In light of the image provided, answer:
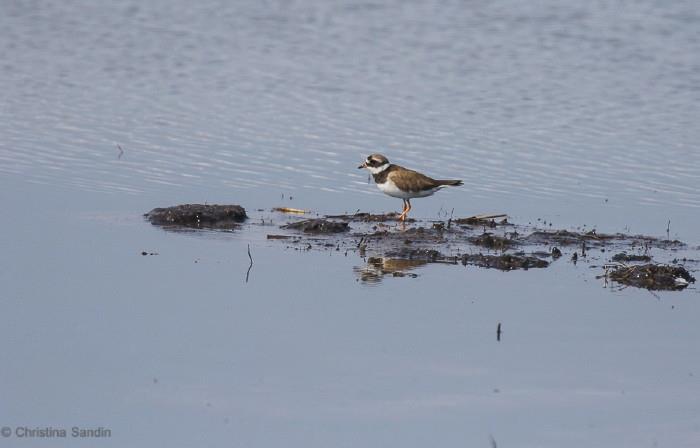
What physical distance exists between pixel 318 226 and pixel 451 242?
1540 millimetres

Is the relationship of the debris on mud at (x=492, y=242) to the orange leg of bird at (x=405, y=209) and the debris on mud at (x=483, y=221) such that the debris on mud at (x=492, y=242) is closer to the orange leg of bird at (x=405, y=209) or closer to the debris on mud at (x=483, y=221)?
the debris on mud at (x=483, y=221)

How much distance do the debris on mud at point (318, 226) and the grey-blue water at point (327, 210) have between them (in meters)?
0.60

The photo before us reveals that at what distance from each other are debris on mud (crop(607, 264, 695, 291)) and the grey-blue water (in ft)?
0.91

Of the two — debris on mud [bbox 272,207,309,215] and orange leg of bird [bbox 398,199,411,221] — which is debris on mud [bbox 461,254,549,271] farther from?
debris on mud [bbox 272,207,309,215]

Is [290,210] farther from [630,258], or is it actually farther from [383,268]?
[630,258]

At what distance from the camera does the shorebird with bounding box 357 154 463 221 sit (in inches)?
623

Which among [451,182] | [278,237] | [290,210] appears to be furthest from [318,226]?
[451,182]

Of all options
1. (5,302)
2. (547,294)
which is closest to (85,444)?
(5,302)

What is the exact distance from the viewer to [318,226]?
48.5 ft

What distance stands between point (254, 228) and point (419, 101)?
28.6ft

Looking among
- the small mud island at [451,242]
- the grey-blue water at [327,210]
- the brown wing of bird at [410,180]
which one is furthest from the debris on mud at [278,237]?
the brown wing of bird at [410,180]

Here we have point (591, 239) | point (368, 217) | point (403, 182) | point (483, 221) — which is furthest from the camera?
point (403, 182)

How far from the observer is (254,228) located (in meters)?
14.9

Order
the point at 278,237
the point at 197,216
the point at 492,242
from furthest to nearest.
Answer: the point at 197,216 → the point at 278,237 → the point at 492,242
